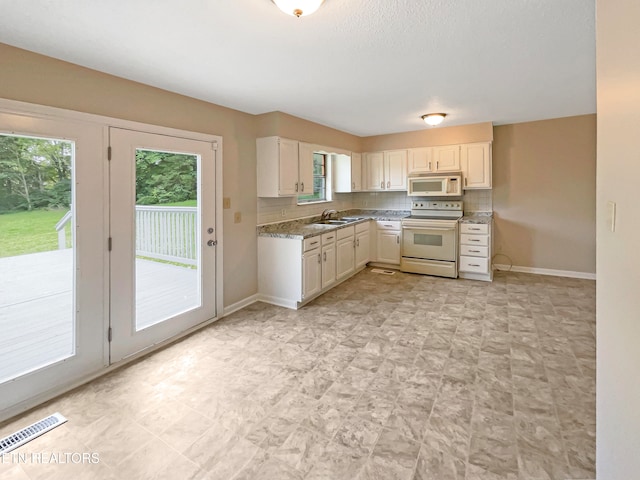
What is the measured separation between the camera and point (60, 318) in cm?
245

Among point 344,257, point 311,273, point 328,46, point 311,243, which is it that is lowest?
point 311,273

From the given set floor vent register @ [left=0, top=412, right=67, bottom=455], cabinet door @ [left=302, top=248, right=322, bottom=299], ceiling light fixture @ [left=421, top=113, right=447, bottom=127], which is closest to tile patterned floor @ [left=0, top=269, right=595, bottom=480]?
floor vent register @ [left=0, top=412, right=67, bottom=455]

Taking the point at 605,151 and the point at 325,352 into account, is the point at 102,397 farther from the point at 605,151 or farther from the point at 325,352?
the point at 605,151

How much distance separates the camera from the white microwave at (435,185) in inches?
208

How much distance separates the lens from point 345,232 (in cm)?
498

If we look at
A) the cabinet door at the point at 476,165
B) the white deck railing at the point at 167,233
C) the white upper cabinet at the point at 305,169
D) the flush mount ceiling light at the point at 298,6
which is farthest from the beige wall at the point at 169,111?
the cabinet door at the point at 476,165

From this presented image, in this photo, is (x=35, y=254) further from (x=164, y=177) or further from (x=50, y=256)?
(x=164, y=177)

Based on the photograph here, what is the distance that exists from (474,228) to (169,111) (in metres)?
4.37

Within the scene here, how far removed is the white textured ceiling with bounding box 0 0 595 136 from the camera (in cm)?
188

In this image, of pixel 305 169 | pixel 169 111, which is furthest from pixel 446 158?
pixel 169 111

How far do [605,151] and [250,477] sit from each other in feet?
7.00

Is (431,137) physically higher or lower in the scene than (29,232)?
higher

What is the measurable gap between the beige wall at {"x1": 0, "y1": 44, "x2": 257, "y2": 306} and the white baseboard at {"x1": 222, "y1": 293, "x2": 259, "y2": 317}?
65 mm

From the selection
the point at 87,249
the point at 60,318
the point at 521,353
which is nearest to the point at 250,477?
the point at 60,318
